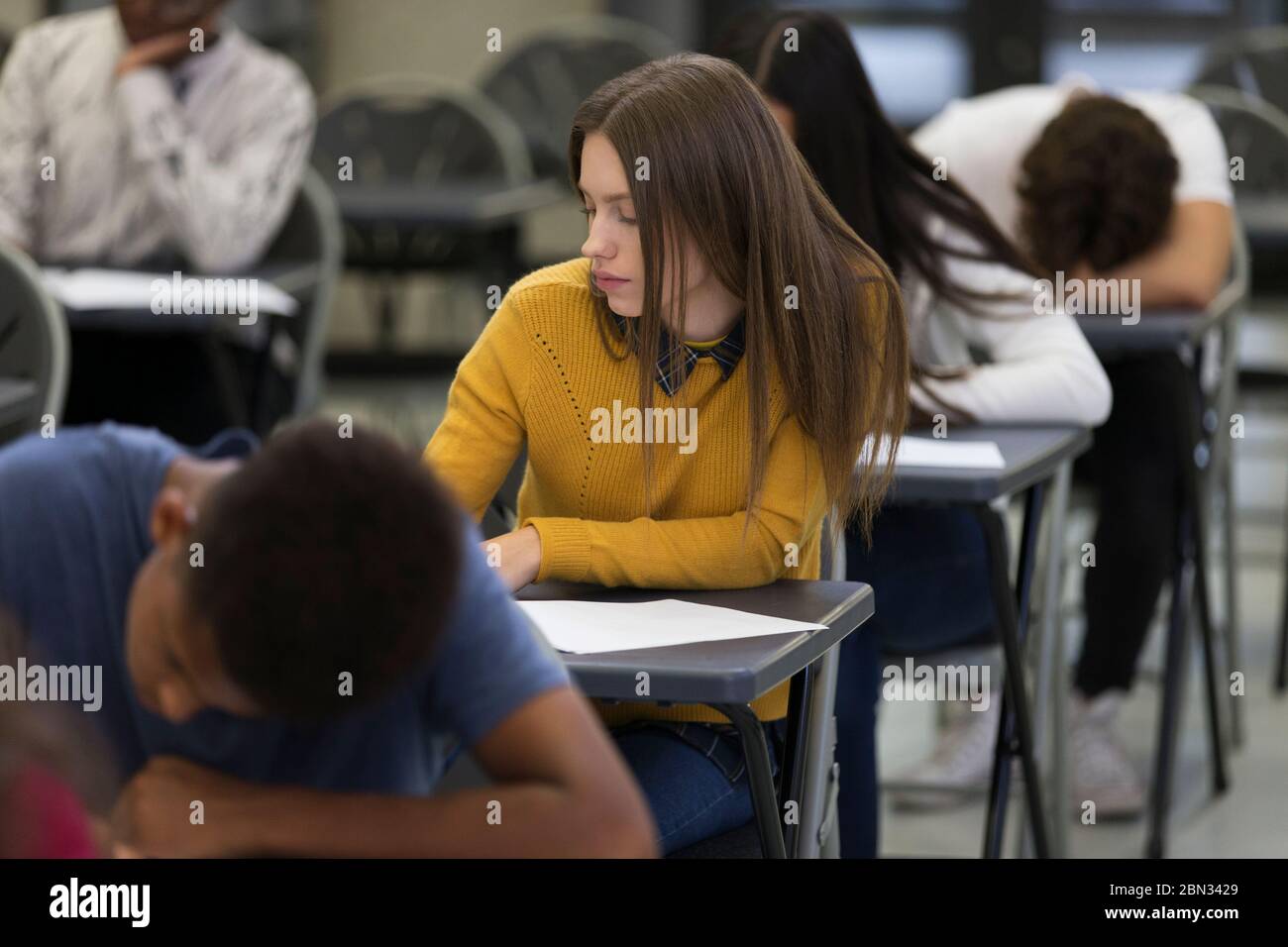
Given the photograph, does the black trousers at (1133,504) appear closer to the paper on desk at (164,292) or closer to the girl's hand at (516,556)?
the paper on desk at (164,292)

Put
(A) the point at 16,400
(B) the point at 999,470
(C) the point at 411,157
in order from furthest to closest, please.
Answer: (C) the point at 411,157 < (A) the point at 16,400 < (B) the point at 999,470

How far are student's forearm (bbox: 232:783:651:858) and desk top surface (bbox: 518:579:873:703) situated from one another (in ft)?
1.04

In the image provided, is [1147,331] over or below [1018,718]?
over

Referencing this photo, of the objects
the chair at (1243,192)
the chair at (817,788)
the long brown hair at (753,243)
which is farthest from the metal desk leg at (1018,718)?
the chair at (1243,192)

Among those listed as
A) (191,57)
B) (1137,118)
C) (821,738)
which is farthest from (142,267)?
(821,738)

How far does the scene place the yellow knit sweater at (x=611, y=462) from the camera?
163 cm

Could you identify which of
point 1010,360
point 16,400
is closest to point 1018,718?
point 1010,360

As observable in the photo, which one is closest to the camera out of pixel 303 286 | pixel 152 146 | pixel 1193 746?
pixel 303 286

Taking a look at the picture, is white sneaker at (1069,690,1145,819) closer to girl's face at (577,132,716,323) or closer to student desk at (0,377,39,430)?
girl's face at (577,132,716,323)

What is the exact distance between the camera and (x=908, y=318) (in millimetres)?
2199

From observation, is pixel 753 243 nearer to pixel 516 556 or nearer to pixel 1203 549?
pixel 516 556

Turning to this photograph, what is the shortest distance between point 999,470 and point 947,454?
10 centimetres

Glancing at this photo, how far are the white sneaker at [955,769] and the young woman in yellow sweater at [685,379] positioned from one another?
1.30 m
